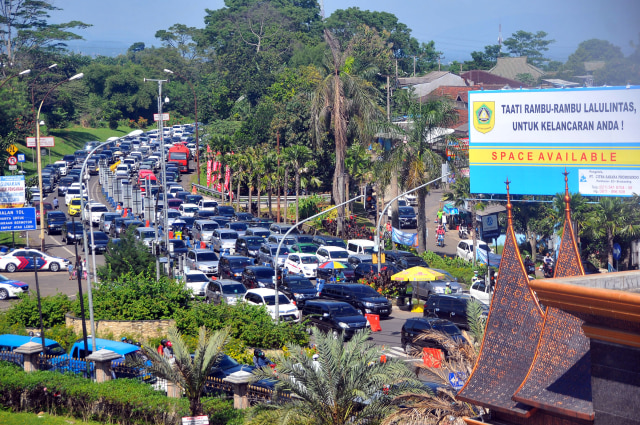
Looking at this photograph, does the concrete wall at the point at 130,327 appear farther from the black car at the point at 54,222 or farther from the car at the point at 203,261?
the black car at the point at 54,222

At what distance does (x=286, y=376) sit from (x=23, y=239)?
39476mm

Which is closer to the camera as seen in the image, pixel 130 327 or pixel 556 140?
pixel 130 327

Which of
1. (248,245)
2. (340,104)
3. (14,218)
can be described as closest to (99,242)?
(14,218)

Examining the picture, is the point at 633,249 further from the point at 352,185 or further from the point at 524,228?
the point at 352,185

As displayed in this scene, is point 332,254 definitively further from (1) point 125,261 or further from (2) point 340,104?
(2) point 340,104

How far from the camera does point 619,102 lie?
29.1 metres

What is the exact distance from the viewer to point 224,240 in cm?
4384

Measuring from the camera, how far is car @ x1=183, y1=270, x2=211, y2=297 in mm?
33322

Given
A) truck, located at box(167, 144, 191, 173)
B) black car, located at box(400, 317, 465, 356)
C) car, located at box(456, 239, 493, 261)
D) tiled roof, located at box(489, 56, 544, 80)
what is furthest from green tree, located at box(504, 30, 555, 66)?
black car, located at box(400, 317, 465, 356)

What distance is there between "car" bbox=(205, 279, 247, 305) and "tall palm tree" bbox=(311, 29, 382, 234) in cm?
1853

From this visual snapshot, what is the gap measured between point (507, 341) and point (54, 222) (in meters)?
43.8

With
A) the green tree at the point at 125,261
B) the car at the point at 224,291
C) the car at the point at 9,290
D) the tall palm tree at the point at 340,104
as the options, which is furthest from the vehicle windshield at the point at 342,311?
the tall palm tree at the point at 340,104

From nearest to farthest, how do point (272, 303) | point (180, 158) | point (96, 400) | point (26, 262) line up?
point (96, 400) < point (272, 303) < point (26, 262) < point (180, 158)

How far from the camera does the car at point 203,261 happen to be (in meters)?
38.2
